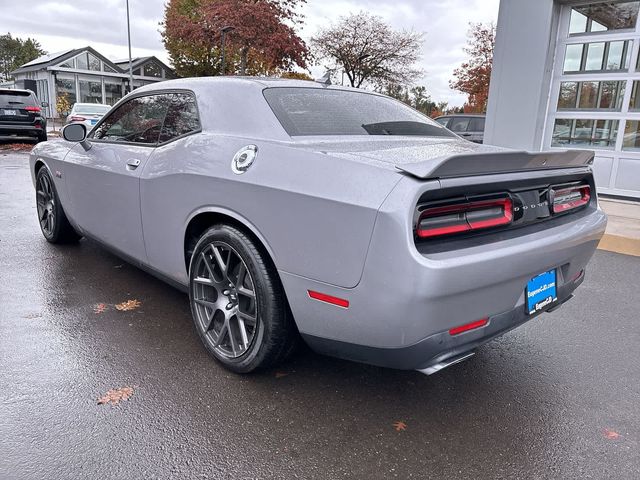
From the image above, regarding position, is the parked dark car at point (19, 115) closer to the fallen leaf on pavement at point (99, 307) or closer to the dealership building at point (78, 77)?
the fallen leaf on pavement at point (99, 307)

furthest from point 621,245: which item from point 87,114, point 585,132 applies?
point 87,114

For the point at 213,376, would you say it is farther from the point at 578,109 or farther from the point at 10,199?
the point at 578,109

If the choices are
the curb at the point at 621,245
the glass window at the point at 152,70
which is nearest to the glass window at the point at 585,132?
the curb at the point at 621,245

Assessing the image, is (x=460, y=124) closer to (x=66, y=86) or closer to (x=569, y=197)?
(x=569, y=197)

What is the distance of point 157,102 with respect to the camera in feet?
11.4

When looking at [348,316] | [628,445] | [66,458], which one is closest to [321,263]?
[348,316]

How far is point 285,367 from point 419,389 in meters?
0.74

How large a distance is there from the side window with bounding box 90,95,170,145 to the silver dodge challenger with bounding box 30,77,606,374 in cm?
2

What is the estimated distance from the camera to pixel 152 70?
4612 centimetres

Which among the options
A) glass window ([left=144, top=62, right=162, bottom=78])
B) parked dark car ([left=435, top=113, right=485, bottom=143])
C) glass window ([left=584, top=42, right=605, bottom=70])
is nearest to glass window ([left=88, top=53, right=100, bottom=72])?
glass window ([left=144, top=62, right=162, bottom=78])

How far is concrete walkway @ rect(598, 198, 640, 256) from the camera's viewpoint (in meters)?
5.74

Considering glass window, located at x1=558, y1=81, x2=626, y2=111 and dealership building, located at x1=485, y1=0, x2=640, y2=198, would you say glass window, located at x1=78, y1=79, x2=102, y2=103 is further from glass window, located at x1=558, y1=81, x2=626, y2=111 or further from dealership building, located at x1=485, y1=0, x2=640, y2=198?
glass window, located at x1=558, y1=81, x2=626, y2=111

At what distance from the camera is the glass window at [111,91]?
138ft

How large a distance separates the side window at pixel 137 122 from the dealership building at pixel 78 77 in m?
37.8
